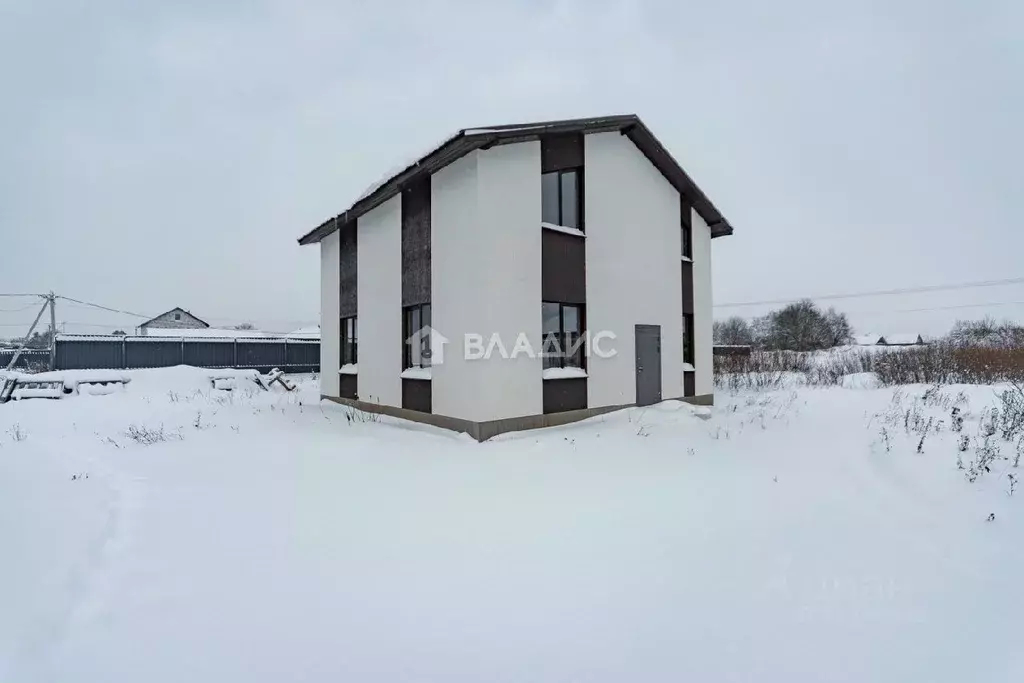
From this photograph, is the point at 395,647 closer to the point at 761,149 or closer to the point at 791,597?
the point at 791,597

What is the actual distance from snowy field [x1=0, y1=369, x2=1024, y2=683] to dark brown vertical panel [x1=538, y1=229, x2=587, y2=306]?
3488 millimetres

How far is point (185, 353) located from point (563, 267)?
20.2 m

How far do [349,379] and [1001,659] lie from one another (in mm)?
13013

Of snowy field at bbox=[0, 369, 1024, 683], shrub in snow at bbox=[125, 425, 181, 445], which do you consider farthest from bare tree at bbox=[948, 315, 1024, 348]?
shrub in snow at bbox=[125, 425, 181, 445]

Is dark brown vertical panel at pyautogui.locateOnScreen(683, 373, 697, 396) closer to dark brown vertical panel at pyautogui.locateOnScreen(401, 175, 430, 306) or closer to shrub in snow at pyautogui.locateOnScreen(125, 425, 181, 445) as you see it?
dark brown vertical panel at pyautogui.locateOnScreen(401, 175, 430, 306)

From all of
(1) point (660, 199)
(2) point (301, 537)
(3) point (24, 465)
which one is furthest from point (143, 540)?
(1) point (660, 199)

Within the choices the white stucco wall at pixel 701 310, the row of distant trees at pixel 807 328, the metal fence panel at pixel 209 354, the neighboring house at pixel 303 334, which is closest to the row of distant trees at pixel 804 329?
the row of distant trees at pixel 807 328

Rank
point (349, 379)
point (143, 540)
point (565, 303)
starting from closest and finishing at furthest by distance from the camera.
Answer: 1. point (143, 540)
2. point (565, 303)
3. point (349, 379)

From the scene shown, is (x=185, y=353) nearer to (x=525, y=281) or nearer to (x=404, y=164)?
(x=404, y=164)

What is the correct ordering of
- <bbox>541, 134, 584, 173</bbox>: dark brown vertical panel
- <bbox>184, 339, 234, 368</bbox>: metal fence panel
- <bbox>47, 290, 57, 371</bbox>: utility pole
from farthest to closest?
<bbox>184, 339, 234, 368</bbox>: metal fence panel, <bbox>47, 290, 57, 371</bbox>: utility pole, <bbox>541, 134, 584, 173</bbox>: dark brown vertical panel

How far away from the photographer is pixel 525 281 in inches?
356

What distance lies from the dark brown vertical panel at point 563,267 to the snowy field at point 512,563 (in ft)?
11.4

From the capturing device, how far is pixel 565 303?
9812 millimetres

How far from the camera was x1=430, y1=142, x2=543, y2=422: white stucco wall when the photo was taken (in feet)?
28.0
